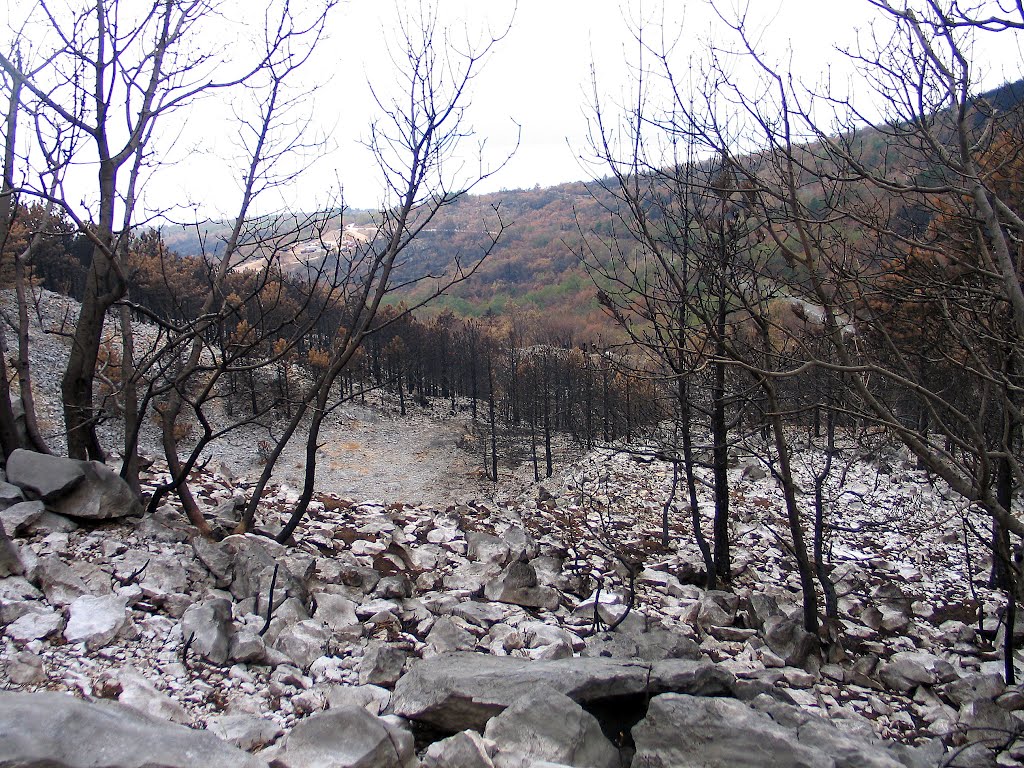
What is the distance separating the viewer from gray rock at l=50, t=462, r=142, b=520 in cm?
446

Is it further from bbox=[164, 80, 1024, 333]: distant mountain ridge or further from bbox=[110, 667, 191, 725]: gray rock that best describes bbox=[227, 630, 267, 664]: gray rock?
bbox=[164, 80, 1024, 333]: distant mountain ridge

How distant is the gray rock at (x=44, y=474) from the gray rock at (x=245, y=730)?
2.66 meters

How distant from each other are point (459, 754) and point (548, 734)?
1.22 ft

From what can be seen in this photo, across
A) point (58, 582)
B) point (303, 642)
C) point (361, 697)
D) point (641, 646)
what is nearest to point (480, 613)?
point (641, 646)

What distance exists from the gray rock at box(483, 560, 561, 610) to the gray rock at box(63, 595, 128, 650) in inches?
104

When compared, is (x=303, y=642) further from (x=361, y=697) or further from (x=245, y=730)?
(x=245, y=730)

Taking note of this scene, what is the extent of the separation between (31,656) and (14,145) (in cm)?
454

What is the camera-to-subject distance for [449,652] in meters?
3.59

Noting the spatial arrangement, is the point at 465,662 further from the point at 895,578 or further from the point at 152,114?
the point at 895,578

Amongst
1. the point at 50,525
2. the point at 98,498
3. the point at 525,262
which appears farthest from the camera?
the point at 525,262

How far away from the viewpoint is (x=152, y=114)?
5.03m

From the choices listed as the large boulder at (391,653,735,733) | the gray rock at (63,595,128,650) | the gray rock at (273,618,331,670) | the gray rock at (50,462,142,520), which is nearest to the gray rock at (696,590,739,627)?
the large boulder at (391,653,735,733)

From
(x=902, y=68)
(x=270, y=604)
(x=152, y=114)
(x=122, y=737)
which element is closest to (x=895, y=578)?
(x=902, y=68)

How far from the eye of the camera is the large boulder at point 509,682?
2.79 meters
